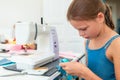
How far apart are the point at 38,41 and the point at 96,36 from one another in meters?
0.57

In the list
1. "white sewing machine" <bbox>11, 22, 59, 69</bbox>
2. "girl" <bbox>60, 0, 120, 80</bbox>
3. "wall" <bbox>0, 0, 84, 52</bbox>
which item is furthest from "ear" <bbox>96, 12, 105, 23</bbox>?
"wall" <bbox>0, 0, 84, 52</bbox>

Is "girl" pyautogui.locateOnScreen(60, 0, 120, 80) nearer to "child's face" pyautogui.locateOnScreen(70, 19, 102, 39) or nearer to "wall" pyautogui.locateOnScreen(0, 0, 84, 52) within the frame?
"child's face" pyautogui.locateOnScreen(70, 19, 102, 39)

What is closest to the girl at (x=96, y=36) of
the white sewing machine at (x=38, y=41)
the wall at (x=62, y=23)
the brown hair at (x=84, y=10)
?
the brown hair at (x=84, y=10)

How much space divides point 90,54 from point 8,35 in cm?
161

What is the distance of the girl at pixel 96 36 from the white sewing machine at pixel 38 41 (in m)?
0.26

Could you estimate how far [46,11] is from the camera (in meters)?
3.08

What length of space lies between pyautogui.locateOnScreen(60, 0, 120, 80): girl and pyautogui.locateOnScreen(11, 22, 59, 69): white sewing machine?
255 mm

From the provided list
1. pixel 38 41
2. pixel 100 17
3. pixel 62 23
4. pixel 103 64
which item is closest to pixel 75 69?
pixel 103 64

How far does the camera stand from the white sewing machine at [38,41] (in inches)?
49.1

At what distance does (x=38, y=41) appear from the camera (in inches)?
62.9

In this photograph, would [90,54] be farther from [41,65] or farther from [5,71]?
[5,71]

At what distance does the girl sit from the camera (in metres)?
1.03

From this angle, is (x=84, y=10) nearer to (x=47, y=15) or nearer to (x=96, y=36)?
Result: (x=96, y=36)

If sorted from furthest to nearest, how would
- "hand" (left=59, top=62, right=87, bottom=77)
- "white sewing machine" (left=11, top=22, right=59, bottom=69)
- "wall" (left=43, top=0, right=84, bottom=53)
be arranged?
1. "wall" (left=43, top=0, right=84, bottom=53)
2. "white sewing machine" (left=11, top=22, right=59, bottom=69)
3. "hand" (left=59, top=62, right=87, bottom=77)
